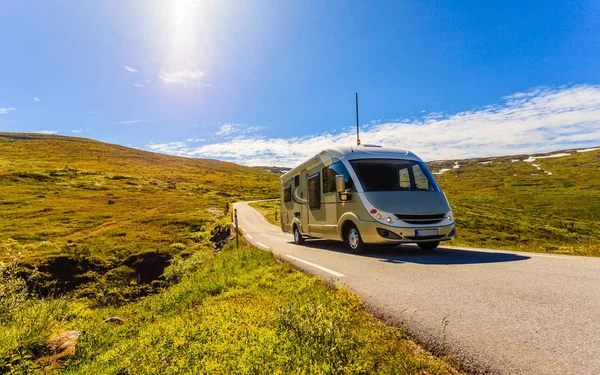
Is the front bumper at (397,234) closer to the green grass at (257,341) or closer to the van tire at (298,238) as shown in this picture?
the green grass at (257,341)

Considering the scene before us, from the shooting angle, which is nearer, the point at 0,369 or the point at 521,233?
the point at 0,369

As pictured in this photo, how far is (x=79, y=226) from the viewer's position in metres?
33.1

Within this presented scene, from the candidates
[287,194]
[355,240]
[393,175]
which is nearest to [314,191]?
[355,240]

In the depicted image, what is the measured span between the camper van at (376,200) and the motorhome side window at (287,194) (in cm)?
362

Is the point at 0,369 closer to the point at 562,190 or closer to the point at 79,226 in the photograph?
the point at 79,226

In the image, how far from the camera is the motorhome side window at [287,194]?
53.9 feet

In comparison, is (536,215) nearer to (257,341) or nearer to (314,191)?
(314,191)

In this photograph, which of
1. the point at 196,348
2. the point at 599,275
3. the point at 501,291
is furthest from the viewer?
the point at 599,275

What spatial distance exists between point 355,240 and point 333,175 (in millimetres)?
2418

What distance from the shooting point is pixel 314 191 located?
41.6 feet

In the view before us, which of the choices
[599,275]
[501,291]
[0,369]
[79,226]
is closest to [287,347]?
[501,291]

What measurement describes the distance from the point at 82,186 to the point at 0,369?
75.6 m

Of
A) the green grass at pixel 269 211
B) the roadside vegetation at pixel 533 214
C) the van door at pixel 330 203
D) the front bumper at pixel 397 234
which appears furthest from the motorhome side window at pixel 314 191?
the green grass at pixel 269 211

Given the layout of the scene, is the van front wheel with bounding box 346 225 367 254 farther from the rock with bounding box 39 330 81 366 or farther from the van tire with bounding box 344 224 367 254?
the rock with bounding box 39 330 81 366
